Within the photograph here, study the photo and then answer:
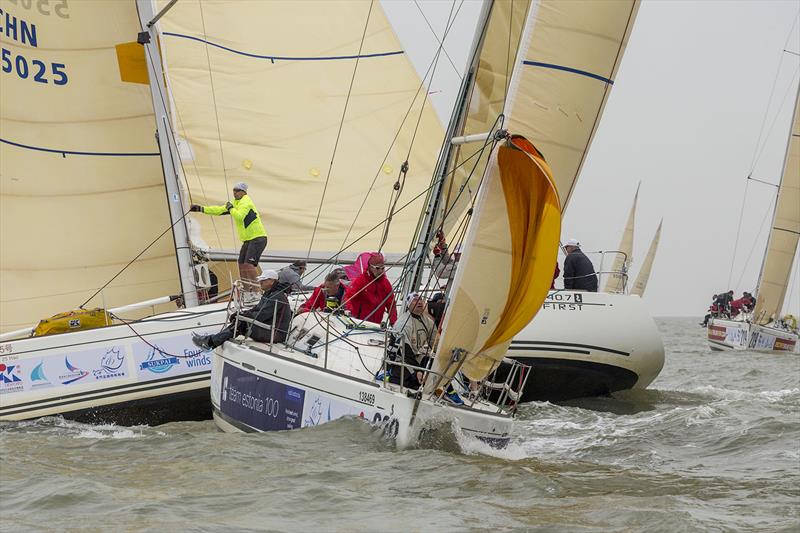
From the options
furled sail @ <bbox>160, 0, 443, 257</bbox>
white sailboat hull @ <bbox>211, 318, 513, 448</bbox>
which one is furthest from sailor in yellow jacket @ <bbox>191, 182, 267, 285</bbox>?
white sailboat hull @ <bbox>211, 318, 513, 448</bbox>

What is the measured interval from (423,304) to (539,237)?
1303 mm

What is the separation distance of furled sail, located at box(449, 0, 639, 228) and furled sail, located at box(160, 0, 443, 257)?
533 cm

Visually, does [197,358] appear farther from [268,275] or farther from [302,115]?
[302,115]

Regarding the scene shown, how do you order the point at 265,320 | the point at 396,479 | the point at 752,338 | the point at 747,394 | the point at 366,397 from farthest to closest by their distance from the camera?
the point at 752,338, the point at 747,394, the point at 265,320, the point at 366,397, the point at 396,479

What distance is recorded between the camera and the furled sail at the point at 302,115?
45.5 ft

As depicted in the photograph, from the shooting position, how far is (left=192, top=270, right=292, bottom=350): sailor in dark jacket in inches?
352

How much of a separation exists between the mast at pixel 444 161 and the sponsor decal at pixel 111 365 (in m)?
2.65

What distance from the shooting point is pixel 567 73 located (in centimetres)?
823

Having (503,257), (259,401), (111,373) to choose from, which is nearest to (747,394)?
(503,257)

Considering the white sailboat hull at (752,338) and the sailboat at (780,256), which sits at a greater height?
the sailboat at (780,256)

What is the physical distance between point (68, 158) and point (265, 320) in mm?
4477

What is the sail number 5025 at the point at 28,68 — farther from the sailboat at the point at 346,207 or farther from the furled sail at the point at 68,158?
the sailboat at the point at 346,207

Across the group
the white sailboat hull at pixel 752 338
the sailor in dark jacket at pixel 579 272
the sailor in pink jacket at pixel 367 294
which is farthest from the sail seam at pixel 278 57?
the white sailboat hull at pixel 752 338

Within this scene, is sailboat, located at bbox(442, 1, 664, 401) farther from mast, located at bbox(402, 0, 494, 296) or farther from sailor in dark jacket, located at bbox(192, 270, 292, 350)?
sailor in dark jacket, located at bbox(192, 270, 292, 350)
